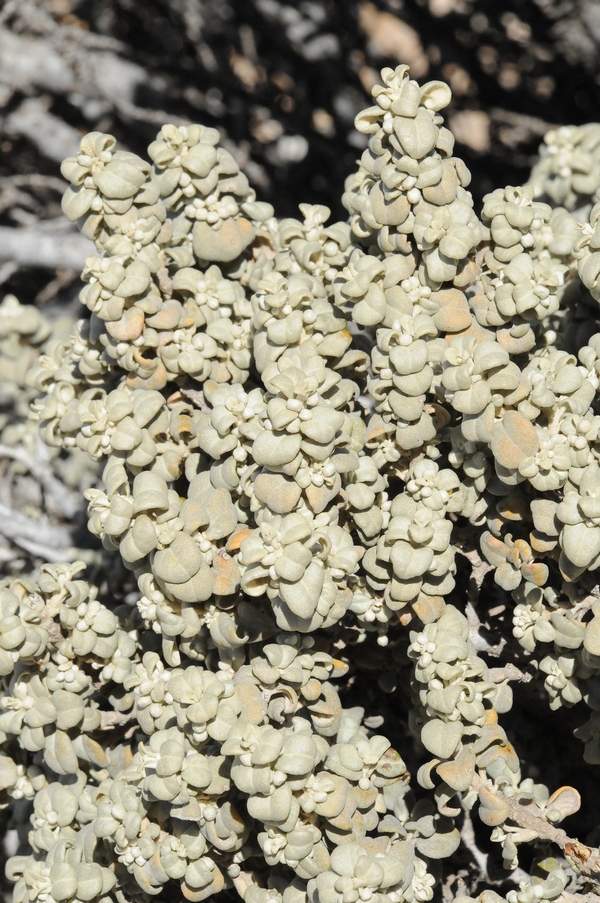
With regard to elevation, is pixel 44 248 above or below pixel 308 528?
below

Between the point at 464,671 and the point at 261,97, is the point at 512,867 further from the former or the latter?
the point at 261,97

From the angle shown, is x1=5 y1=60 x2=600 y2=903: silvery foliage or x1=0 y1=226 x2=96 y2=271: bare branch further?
x1=0 y1=226 x2=96 y2=271: bare branch

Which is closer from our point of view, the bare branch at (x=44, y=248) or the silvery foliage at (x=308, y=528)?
the silvery foliage at (x=308, y=528)

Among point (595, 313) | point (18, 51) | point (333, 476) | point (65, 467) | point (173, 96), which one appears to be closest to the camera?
point (333, 476)

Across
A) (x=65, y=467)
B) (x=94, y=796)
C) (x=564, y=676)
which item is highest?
(x=564, y=676)

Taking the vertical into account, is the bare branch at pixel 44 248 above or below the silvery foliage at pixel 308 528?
below

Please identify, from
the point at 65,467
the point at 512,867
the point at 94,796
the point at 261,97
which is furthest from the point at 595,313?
the point at 261,97

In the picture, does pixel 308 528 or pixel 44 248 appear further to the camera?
pixel 44 248

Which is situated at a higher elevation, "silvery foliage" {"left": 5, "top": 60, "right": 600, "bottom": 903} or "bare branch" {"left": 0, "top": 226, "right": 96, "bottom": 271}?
"silvery foliage" {"left": 5, "top": 60, "right": 600, "bottom": 903}
